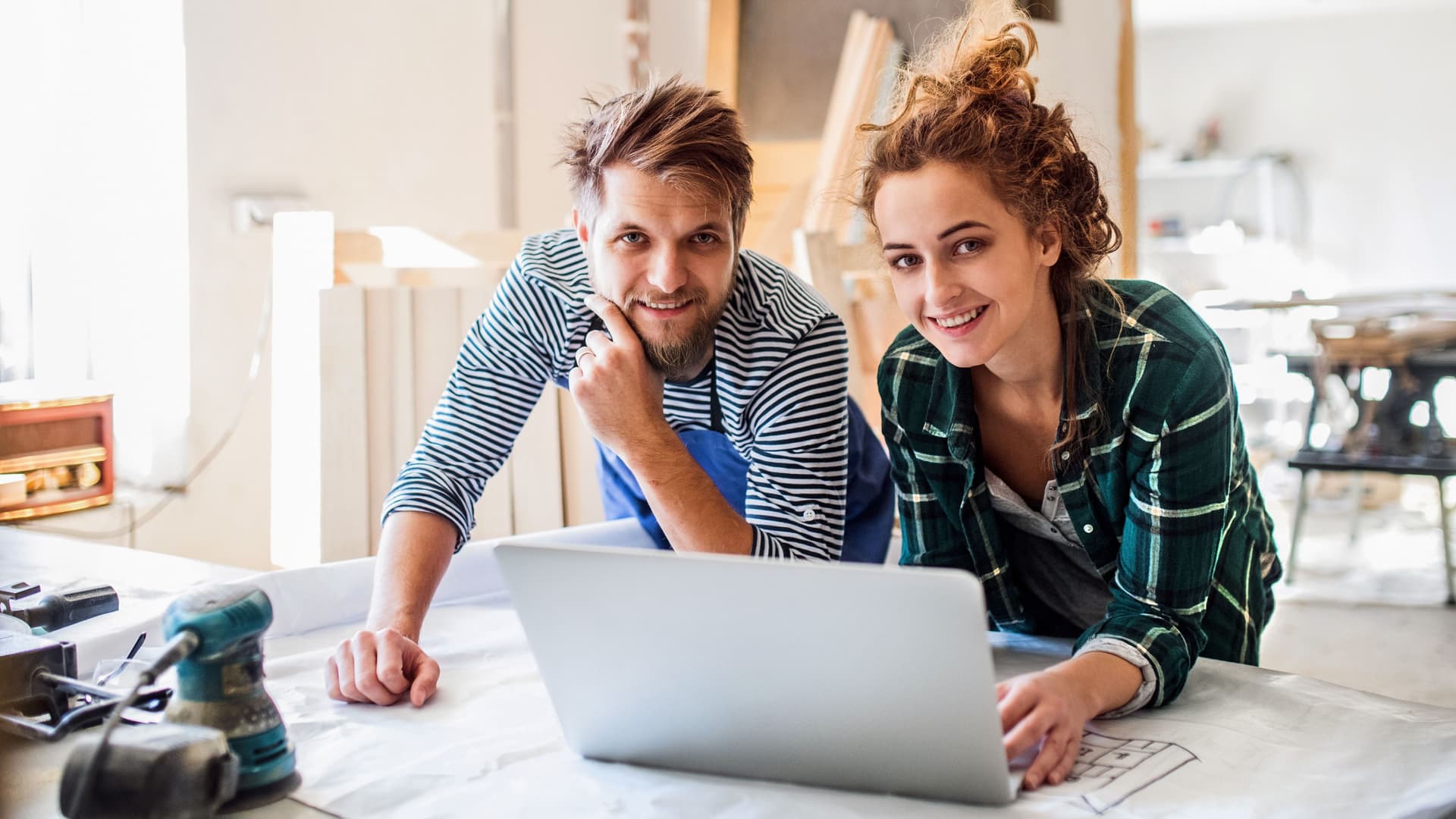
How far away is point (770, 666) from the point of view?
0.73 meters

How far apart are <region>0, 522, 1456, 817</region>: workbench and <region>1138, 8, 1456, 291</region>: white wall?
686 cm

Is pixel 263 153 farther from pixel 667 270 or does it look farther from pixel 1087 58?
pixel 1087 58

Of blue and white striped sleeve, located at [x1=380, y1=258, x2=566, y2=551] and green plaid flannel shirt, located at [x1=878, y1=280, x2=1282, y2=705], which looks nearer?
green plaid flannel shirt, located at [x1=878, y1=280, x2=1282, y2=705]

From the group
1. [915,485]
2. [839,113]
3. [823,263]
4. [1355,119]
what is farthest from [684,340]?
[1355,119]

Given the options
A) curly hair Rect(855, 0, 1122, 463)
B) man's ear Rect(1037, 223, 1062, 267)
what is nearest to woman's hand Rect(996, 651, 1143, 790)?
curly hair Rect(855, 0, 1122, 463)

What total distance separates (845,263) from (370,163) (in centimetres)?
120

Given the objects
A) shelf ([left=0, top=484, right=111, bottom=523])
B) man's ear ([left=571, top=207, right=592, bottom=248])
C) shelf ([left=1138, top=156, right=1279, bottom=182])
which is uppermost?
shelf ([left=1138, top=156, right=1279, bottom=182])

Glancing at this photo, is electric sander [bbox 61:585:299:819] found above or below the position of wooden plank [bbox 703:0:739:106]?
below

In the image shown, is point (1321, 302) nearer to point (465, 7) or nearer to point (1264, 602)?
point (1264, 602)

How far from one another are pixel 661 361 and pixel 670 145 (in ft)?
0.82

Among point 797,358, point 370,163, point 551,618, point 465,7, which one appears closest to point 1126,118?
point 465,7

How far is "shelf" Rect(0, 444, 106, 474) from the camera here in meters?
2.14

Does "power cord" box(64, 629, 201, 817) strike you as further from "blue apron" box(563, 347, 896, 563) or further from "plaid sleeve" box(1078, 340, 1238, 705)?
"blue apron" box(563, 347, 896, 563)

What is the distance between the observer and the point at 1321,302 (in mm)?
3447
